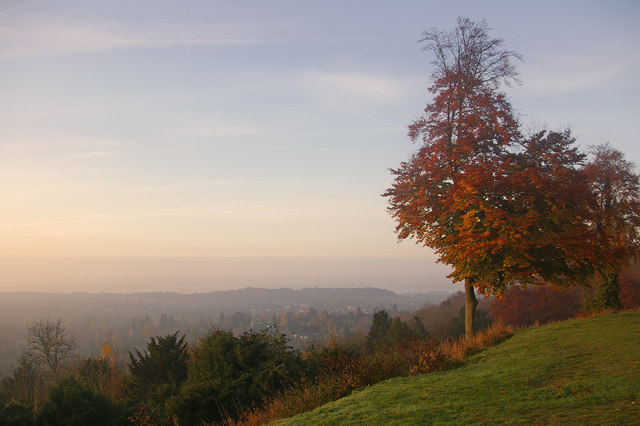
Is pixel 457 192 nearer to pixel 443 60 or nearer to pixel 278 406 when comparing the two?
pixel 443 60

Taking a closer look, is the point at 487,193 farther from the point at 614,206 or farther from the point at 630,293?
the point at 630,293

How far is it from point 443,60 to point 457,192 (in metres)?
7.35

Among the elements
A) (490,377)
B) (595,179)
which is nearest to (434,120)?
(595,179)

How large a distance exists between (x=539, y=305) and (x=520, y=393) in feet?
118

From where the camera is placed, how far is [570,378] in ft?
26.5

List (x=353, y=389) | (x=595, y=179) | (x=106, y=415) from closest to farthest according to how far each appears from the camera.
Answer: (x=353, y=389) < (x=106, y=415) < (x=595, y=179)

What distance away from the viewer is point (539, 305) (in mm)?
38750

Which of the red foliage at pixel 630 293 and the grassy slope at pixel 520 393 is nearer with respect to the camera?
the grassy slope at pixel 520 393

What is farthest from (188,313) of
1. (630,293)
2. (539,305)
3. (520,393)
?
(520,393)

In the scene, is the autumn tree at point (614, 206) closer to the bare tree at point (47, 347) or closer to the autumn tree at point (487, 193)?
the autumn tree at point (487, 193)

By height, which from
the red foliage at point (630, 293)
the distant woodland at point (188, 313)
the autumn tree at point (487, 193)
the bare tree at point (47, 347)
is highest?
the autumn tree at point (487, 193)

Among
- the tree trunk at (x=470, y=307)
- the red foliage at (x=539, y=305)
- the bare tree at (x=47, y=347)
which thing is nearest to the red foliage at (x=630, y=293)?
the red foliage at (x=539, y=305)

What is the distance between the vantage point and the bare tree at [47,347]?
29.7m

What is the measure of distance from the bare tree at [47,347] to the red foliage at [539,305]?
35580 mm
